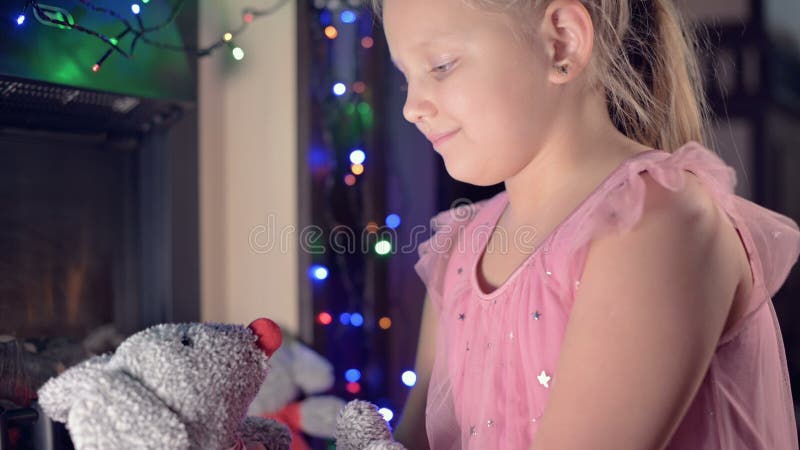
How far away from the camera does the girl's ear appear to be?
838 mm

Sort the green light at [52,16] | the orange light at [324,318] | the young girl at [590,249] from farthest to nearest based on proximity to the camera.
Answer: the orange light at [324,318] < the green light at [52,16] < the young girl at [590,249]

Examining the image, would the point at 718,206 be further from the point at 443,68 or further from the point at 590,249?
the point at 443,68

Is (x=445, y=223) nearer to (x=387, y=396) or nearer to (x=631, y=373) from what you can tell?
(x=631, y=373)

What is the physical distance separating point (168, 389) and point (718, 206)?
576 mm

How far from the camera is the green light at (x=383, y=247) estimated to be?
1.78 metres

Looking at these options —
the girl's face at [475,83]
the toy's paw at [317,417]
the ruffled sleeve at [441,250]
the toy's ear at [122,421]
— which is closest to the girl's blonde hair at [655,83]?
the girl's face at [475,83]

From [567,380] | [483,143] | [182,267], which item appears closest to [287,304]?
[182,267]

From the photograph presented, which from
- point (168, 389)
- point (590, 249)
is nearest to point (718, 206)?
point (590, 249)

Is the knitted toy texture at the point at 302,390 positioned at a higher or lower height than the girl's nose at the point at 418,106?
lower

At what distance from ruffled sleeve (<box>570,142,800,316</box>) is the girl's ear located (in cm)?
15

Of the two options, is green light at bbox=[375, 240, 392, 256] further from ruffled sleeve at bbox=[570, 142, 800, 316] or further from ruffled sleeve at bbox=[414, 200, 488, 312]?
ruffled sleeve at bbox=[570, 142, 800, 316]

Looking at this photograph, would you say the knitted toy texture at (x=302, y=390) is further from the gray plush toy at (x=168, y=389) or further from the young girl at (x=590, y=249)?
the gray plush toy at (x=168, y=389)

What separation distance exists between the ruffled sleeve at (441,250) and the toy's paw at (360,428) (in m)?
0.27

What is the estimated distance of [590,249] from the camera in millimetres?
719
